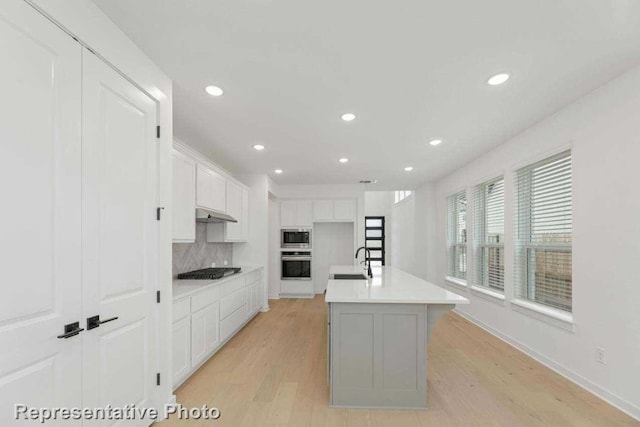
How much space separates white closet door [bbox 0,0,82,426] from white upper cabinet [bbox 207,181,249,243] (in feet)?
9.78

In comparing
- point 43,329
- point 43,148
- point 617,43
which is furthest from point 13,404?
point 617,43

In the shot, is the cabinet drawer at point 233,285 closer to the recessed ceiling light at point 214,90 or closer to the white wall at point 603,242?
the recessed ceiling light at point 214,90

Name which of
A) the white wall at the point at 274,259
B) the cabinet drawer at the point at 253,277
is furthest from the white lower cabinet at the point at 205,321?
the white wall at the point at 274,259

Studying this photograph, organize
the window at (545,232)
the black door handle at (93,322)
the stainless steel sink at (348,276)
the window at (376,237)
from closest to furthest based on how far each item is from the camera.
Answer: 1. the black door handle at (93,322)
2. the window at (545,232)
3. the stainless steel sink at (348,276)
4. the window at (376,237)

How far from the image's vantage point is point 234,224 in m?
4.85

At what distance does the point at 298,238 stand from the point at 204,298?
12.2ft

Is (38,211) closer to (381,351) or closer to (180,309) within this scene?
(180,309)

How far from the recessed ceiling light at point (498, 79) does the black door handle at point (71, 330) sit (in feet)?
10.2

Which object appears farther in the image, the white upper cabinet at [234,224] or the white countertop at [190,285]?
the white upper cabinet at [234,224]

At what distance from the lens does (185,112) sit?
2.97m

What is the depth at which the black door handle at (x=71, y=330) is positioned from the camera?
1425 mm

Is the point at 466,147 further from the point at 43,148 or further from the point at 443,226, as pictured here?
the point at 43,148

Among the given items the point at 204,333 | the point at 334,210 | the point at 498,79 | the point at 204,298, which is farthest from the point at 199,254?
the point at 498,79

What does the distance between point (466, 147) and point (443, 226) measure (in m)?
2.47
